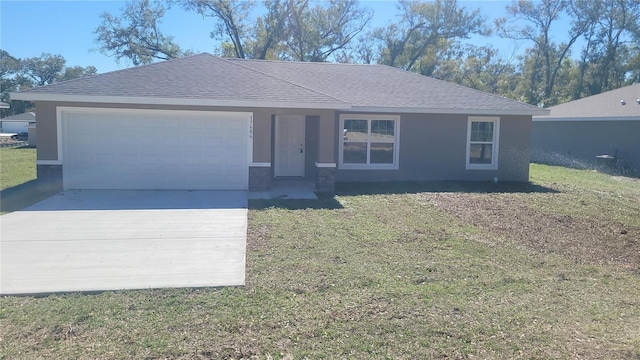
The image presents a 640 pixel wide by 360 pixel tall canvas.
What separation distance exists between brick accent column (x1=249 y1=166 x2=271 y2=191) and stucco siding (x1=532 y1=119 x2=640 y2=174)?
605 inches

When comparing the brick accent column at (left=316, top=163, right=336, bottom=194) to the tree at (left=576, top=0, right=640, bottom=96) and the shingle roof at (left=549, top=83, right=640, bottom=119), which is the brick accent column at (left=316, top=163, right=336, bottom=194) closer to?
the shingle roof at (left=549, top=83, right=640, bottom=119)

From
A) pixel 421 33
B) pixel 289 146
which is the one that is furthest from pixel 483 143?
pixel 421 33

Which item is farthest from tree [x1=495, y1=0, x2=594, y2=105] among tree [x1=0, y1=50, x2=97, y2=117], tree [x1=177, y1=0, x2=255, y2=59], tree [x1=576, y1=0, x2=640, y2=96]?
tree [x1=0, y1=50, x2=97, y2=117]

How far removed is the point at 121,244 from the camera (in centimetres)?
734

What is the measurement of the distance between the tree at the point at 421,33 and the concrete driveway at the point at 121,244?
30.9 m

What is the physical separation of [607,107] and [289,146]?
51.1 feet

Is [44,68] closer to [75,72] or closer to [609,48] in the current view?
[75,72]

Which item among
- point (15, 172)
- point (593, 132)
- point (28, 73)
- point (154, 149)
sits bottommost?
point (15, 172)

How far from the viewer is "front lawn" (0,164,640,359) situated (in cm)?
419

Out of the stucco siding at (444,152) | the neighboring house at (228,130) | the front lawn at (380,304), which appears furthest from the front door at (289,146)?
the front lawn at (380,304)

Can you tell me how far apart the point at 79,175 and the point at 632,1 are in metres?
40.6

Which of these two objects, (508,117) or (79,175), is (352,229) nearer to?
(79,175)

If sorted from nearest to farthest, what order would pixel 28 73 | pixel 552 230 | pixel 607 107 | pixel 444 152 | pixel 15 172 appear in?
1. pixel 552 230
2. pixel 444 152
3. pixel 15 172
4. pixel 607 107
5. pixel 28 73

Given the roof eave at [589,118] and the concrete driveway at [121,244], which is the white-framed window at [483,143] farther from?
the concrete driveway at [121,244]
